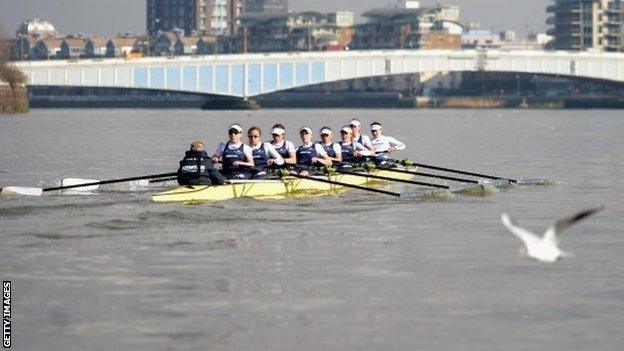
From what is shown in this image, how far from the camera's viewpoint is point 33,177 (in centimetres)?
3997

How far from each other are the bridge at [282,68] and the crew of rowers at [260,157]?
87307 mm

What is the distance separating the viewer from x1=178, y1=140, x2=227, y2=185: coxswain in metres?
27.5

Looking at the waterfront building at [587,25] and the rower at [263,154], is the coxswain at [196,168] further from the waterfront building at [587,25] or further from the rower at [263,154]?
the waterfront building at [587,25]

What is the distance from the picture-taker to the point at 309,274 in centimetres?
2033

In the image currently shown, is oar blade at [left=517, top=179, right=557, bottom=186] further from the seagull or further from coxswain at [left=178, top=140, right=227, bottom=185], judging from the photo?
the seagull

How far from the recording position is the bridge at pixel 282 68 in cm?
12138

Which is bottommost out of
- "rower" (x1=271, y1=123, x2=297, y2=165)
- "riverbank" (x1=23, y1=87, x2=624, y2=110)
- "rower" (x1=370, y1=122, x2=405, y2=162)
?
"riverbank" (x1=23, y1=87, x2=624, y2=110)

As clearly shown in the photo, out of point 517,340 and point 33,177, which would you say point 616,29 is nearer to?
point 33,177

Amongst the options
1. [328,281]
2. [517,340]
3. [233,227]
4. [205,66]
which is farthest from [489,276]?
[205,66]

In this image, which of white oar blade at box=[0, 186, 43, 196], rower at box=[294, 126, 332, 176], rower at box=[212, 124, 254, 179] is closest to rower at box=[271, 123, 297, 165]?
rower at box=[294, 126, 332, 176]

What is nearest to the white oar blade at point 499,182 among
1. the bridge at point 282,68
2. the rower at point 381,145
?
the rower at point 381,145

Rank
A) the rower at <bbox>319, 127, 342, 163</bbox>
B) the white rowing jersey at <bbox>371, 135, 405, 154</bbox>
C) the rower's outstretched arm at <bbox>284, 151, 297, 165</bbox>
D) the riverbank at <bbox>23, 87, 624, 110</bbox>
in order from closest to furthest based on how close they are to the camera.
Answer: the rower's outstretched arm at <bbox>284, 151, 297, 165</bbox>
the rower at <bbox>319, 127, 342, 163</bbox>
the white rowing jersey at <bbox>371, 135, 405, 154</bbox>
the riverbank at <bbox>23, 87, 624, 110</bbox>

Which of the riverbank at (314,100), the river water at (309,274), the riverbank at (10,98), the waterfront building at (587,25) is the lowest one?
the riverbank at (314,100)

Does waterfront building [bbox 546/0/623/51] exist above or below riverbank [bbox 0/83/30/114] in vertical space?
above
